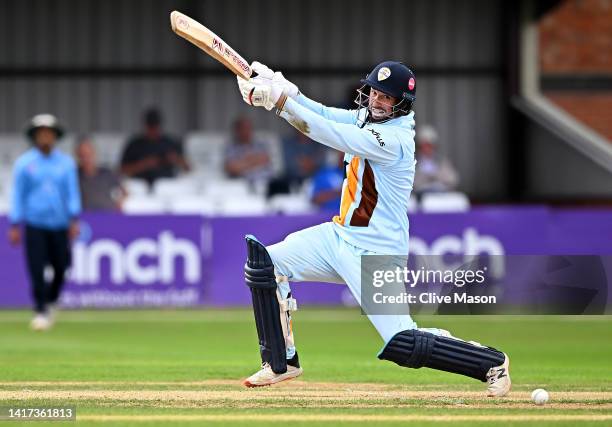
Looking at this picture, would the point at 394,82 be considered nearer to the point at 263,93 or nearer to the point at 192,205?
the point at 263,93

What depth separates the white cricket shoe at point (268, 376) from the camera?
340 inches

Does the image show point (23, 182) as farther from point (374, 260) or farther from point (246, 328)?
point (374, 260)

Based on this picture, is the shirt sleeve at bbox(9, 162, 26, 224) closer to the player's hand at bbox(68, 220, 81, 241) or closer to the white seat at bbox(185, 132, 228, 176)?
the player's hand at bbox(68, 220, 81, 241)

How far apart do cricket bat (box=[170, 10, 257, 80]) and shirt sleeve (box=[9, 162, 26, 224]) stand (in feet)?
19.6

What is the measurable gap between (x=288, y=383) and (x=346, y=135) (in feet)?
6.66

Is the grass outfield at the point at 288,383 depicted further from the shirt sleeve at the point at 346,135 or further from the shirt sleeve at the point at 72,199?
the shirt sleeve at the point at 346,135

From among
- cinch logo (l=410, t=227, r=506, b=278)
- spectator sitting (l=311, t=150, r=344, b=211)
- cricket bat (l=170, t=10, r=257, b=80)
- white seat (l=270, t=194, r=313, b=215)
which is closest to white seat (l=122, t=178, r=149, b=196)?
white seat (l=270, t=194, r=313, b=215)

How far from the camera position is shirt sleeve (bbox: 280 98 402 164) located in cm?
793

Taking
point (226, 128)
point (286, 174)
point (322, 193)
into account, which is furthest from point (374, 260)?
point (226, 128)

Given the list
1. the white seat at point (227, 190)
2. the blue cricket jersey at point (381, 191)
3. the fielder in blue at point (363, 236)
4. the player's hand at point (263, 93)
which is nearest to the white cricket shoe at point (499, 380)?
the fielder in blue at point (363, 236)

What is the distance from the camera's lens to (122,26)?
72.7 feet

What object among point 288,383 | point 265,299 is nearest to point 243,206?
point 288,383

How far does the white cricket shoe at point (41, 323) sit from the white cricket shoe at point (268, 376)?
19.1 feet

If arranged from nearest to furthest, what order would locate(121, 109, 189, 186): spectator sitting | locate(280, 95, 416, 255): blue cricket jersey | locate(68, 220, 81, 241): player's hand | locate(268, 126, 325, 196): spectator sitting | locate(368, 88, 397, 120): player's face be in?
locate(280, 95, 416, 255): blue cricket jersey < locate(368, 88, 397, 120): player's face < locate(68, 220, 81, 241): player's hand < locate(121, 109, 189, 186): spectator sitting < locate(268, 126, 325, 196): spectator sitting
